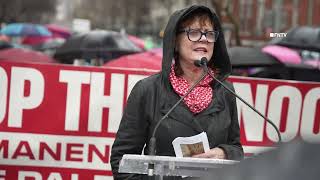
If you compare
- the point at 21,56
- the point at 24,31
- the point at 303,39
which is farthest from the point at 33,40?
the point at 303,39

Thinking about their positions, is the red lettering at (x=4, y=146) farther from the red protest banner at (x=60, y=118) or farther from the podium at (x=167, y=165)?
the podium at (x=167, y=165)

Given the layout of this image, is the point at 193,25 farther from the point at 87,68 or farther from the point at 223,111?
the point at 87,68

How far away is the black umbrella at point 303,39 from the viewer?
27.4 feet

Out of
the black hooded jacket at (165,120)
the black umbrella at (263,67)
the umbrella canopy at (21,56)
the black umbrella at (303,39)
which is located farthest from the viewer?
the black umbrella at (303,39)

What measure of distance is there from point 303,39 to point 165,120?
5.93 metres

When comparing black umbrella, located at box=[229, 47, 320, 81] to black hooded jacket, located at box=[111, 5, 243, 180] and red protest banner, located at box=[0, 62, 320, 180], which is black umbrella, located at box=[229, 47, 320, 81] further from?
black hooded jacket, located at box=[111, 5, 243, 180]

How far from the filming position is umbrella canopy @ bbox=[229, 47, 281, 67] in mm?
7133

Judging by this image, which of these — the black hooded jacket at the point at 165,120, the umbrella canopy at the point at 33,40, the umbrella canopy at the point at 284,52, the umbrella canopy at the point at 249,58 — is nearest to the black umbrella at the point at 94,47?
the umbrella canopy at the point at 284,52

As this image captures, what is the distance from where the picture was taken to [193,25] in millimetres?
3059

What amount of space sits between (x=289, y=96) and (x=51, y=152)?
1898 mm

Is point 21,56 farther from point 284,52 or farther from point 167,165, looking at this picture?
point 167,165

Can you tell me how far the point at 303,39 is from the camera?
A: 8.50 metres

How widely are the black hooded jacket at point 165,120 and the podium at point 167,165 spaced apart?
52cm

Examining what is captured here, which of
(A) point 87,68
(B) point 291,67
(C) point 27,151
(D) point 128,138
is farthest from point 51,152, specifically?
(B) point 291,67
